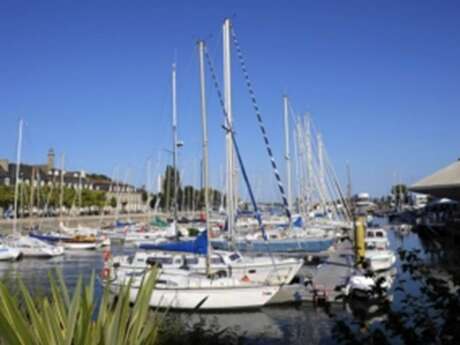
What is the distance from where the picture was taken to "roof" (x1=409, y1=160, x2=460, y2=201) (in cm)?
483

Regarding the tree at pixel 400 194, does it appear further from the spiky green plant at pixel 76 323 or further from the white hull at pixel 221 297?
the spiky green plant at pixel 76 323

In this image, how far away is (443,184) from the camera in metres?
4.78

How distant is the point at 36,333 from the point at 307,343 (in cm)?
1493

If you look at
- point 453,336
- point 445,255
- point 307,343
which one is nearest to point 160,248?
point 307,343

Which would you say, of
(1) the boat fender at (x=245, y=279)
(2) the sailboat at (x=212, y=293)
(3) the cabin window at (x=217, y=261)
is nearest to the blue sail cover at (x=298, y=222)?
(3) the cabin window at (x=217, y=261)

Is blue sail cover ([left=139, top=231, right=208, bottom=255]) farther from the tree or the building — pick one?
the tree

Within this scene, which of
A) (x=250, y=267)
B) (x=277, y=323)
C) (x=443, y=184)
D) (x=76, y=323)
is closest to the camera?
(x=76, y=323)

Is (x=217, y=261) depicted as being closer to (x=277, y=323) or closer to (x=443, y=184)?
(x=277, y=323)

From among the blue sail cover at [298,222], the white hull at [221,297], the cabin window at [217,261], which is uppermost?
the blue sail cover at [298,222]

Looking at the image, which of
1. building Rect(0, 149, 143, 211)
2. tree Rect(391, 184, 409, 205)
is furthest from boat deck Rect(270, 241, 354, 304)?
tree Rect(391, 184, 409, 205)

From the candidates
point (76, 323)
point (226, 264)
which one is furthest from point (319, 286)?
point (76, 323)

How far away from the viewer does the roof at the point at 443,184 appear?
4828 mm

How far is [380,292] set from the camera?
209 inches

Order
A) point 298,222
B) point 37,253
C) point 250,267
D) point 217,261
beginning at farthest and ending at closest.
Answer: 1. point 298,222
2. point 37,253
3. point 217,261
4. point 250,267
